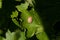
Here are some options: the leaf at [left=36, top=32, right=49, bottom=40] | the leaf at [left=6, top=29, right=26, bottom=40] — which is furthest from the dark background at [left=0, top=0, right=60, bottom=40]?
the leaf at [left=6, top=29, right=26, bottom=40]

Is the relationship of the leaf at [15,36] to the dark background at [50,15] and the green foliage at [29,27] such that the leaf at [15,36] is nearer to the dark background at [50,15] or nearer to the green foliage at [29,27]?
the green foliage at [29,27]

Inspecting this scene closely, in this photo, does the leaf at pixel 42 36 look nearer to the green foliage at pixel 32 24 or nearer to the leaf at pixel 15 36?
the green foliage at pixel 32 24

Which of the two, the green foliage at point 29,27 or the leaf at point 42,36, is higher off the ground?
the green foliage at point 29,27

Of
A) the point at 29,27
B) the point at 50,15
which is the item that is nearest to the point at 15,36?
the point at 29,27

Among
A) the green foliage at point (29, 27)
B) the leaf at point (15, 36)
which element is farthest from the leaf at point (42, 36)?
the leaf at point (15, 36)

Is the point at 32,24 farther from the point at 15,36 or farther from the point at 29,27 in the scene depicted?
the point at 15,36

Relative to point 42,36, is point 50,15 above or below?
above

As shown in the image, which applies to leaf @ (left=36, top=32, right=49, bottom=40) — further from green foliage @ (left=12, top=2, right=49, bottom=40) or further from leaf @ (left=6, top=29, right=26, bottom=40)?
leaf @ (left=6, top=29, right=26, bottom=40)

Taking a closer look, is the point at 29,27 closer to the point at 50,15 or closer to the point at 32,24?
the point at 32,24

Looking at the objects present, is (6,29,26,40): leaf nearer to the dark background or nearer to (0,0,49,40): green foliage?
(0,0,49,40): green foliage

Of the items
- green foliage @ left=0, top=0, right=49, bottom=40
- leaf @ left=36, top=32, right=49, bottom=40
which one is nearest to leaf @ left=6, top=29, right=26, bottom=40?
green foliage @ left=0, top=0, right=49, bottom=40

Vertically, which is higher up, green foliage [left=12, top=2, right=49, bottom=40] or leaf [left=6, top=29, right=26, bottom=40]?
green foliage [left=12, top=2, right=49, bottom=40]

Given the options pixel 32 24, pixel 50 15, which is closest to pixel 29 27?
pixel 32 24
